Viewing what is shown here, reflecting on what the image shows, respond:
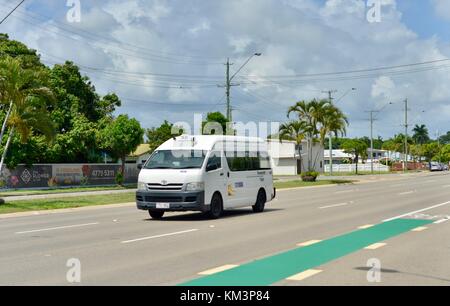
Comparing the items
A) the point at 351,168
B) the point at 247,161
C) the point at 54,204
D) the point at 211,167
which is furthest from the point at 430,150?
the point at 211,167

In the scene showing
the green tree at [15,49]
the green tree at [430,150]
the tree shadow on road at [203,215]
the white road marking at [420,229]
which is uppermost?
the green tree at [15,49]

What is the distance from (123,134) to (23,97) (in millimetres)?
25777

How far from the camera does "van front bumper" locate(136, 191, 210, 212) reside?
17.3 metres

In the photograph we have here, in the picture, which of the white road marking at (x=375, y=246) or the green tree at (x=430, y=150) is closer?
the white road marking at (x=375, y=246)

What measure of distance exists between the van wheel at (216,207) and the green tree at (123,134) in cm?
3417

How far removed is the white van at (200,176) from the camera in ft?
57.2

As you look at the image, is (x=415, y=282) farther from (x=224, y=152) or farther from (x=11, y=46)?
(x=11, y=46)

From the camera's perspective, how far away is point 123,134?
51.8 metres

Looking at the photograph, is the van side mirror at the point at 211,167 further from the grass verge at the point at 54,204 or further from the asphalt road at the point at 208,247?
the grass verge at the point at 54,204

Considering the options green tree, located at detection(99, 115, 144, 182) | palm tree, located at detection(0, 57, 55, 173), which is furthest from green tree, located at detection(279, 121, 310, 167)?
palm tree, located at detection(0, 57, 55, 173)

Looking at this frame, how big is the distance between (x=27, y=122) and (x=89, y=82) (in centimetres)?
3829

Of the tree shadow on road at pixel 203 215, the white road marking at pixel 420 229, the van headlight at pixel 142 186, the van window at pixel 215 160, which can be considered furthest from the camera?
the tree shadow on road at pixel 203 215

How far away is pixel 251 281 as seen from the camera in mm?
8695

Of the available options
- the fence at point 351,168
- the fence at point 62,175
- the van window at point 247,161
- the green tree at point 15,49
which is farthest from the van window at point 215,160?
the fence at point 351,168
